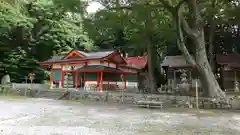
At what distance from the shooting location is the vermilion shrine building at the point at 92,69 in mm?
21547

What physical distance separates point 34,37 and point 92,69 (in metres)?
13.3

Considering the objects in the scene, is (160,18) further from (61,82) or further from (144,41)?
(61,82)

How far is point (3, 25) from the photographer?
25.2 meters

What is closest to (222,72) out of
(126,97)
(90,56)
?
(126,97)

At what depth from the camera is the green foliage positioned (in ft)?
88.0

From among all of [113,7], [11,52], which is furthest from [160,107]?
[11,52]

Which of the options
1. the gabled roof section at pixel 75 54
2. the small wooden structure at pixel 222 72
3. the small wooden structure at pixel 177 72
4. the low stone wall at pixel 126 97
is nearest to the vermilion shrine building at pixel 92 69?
the gabled roof section at pixel 75 54

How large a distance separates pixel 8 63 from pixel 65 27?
8.08 m

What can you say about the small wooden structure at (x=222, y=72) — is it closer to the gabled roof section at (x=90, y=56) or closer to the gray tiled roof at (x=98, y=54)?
the gabled roof section at (x=90, y=56)

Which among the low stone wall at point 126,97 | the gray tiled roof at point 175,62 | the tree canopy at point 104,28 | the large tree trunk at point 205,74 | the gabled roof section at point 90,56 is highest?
the tree canopy at point 104,28

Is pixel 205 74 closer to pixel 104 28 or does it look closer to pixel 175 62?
pixel 104 28

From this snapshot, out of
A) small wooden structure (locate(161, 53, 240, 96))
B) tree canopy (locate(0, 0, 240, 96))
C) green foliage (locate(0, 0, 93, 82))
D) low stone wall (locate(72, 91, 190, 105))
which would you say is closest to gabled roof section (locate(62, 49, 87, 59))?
tree canopy (locate(0, 0, 240, 96))

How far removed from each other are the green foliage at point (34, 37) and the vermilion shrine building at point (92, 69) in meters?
3.86

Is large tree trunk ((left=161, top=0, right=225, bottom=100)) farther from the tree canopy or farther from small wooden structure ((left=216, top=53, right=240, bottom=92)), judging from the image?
small wooden structure ((left=216, top=53, right=240, bottom=92))
